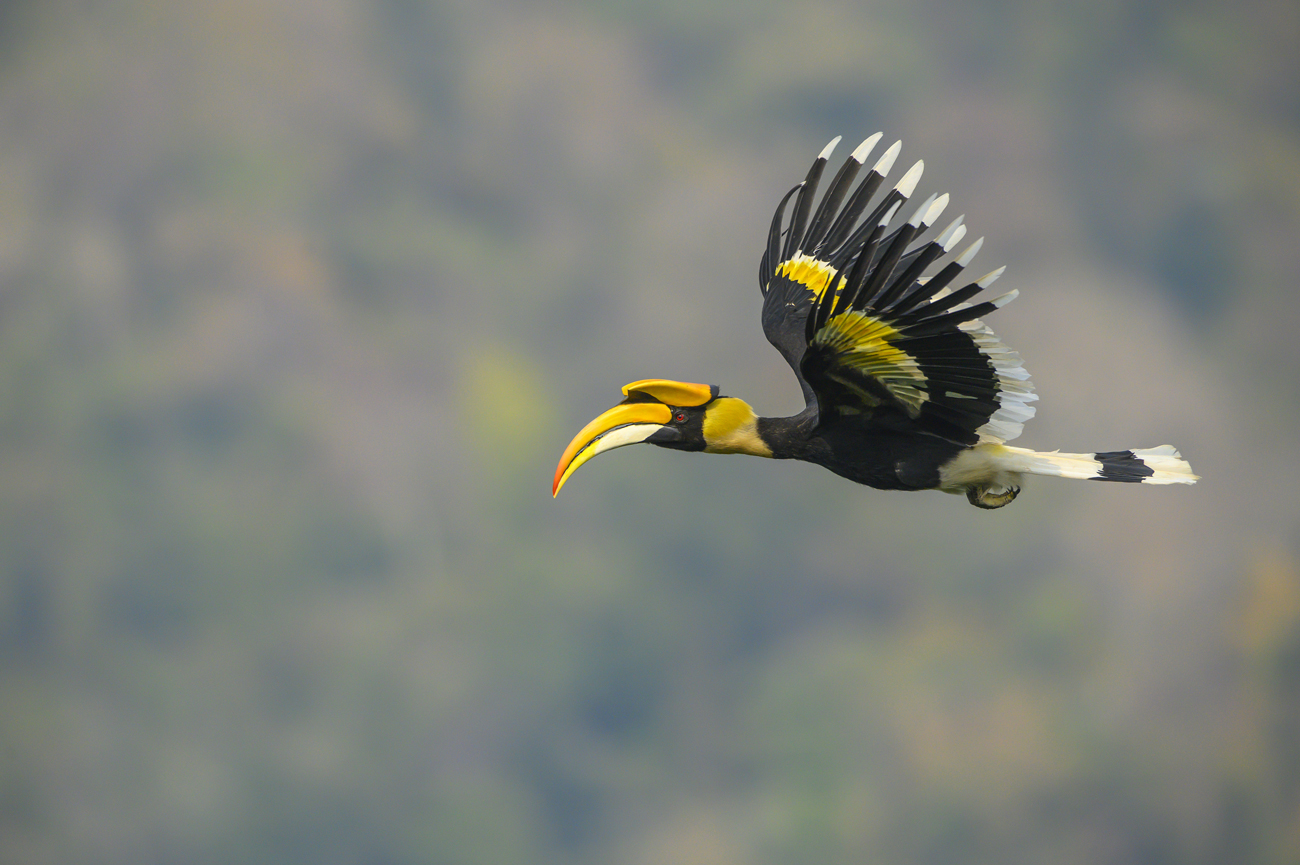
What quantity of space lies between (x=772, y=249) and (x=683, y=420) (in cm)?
227

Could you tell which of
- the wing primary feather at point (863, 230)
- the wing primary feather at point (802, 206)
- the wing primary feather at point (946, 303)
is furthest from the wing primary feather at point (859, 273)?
the wing primary feather at point (802, 206)

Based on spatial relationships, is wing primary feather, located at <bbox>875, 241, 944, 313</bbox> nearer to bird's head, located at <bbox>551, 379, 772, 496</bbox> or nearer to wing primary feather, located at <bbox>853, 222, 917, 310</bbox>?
wing primary feather, located at <bbox>853, 222, 917, 310</bbox>

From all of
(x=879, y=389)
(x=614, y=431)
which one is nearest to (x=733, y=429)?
(x=614, y=431)

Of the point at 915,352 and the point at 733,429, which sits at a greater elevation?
the point at 733,429

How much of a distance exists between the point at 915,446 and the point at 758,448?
4.37 ft

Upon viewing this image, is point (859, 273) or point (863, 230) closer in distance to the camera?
point (859, 273)

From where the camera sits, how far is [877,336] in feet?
28.8

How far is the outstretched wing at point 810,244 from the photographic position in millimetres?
10922

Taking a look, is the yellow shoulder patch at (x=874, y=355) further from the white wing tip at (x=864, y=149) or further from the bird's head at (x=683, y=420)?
the white wing tip at (x=864, y=149)

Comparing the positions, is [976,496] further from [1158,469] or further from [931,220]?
[931,220]

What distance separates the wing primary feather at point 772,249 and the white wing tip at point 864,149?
0.68m

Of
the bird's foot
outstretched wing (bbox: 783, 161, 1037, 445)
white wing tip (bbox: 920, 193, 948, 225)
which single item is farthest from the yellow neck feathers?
white wing tip (bbox: 920, 193, 948, 225)

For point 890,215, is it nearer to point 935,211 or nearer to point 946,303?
point 935,211

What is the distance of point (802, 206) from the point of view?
454 inches
